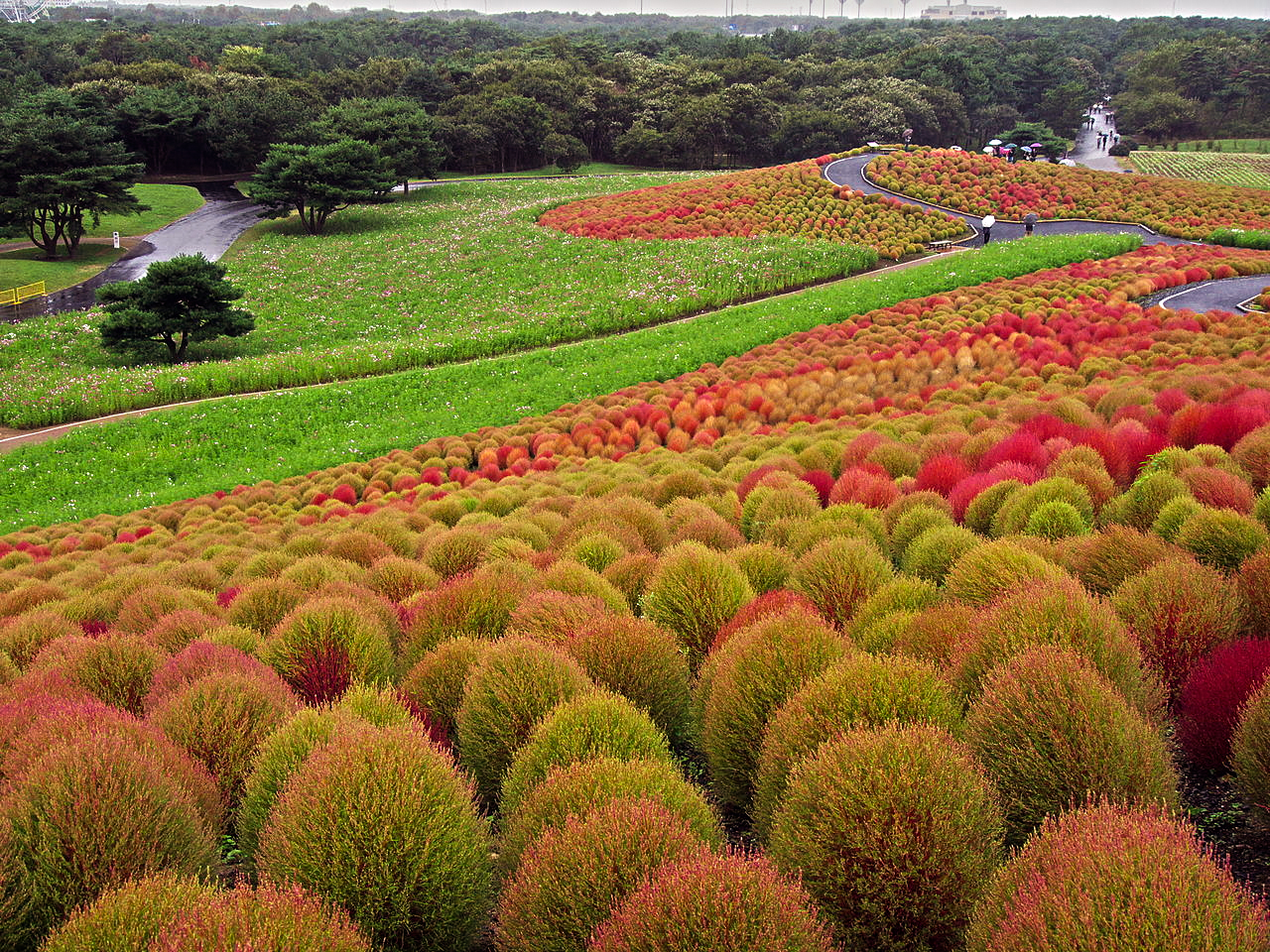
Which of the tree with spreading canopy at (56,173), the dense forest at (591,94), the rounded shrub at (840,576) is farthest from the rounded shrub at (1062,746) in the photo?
the dense forest at (591,94)

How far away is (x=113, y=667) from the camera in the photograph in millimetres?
4637

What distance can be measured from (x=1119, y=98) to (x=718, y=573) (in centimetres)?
10615

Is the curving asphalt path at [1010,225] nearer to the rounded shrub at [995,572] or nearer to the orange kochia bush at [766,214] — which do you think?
the orange kochia bush at [766,214]

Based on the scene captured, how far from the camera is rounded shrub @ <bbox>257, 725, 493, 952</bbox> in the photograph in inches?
105

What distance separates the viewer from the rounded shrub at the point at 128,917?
7.52 ft

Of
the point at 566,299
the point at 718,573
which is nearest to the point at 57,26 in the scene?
the point at 566,299

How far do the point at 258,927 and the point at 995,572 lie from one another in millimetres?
3621

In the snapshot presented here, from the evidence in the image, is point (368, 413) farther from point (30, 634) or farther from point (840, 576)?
point (840, 576)

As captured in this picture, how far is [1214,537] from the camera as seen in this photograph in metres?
4.52

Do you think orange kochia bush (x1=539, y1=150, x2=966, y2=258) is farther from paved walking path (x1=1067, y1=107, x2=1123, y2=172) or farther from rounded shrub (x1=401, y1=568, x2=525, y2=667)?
paved walking path (x1=1067, y1=107, x2=1123, y2=172)

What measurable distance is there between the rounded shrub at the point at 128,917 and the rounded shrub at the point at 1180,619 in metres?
3.93

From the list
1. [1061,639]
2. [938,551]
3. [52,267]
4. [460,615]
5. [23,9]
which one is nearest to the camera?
[1061,639]

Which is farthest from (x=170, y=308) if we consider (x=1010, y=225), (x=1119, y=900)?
(x=1010, y=225)

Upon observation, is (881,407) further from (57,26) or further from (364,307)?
(57,26)
